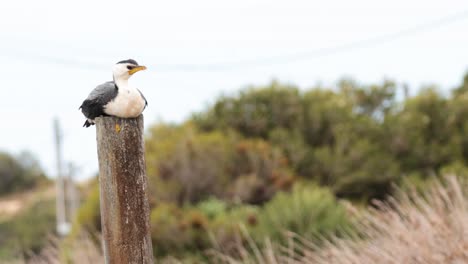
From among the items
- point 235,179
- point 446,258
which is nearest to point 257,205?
point 235,179

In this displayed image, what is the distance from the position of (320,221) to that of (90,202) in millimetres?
3321

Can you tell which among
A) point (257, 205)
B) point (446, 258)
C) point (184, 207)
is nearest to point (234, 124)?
point (257, 205)

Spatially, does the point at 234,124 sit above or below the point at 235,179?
above


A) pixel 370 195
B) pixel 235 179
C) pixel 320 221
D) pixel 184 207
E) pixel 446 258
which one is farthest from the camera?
pixel 370 195

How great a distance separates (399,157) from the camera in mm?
12328

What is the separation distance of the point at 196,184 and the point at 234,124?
Answer: 2500 mm

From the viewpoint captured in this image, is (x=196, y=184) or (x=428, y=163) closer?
(x=196, y=184)

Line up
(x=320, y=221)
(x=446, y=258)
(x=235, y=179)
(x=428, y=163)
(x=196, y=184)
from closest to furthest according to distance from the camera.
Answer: (x=446, y=258) < (x=320, y=221) < (x=196, y=184) < (x=235, y=179) < (x=428, y=163)

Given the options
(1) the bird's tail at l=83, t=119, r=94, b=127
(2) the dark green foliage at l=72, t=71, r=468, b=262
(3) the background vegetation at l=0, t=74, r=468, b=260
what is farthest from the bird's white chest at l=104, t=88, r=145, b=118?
(2) the dark green foliage at l=72, t=71, r=468, b=262

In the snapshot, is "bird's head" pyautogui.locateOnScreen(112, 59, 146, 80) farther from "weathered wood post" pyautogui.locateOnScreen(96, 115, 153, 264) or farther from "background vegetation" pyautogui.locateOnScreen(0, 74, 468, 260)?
"background vegetation" pyautogui.locateOnScreen(0, 74, 468, 260)

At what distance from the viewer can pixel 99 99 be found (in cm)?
318

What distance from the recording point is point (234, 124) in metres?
11.5

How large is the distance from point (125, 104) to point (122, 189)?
0.43 metres

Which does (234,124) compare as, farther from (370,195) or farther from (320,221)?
(320,221)
